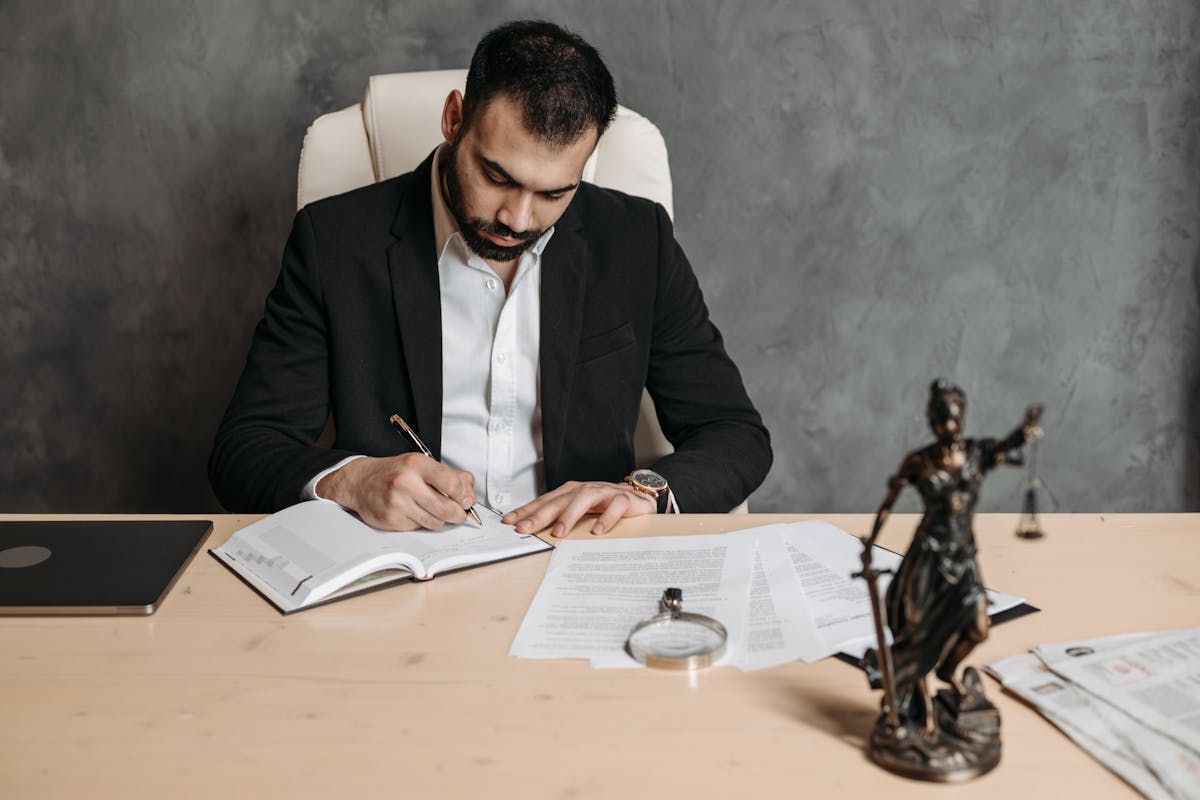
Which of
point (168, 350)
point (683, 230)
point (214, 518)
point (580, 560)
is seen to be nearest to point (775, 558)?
point (580, 560)

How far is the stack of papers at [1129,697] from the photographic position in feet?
2.67

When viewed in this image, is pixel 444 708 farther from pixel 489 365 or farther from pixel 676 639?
pixel 489 365

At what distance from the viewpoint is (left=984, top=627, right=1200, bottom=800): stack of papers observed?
0.81m

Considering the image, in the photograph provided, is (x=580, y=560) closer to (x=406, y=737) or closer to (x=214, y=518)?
(x=406, y=737)

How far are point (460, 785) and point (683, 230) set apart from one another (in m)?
1.76

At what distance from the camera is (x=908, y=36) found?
2.33 meters

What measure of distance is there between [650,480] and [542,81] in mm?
594

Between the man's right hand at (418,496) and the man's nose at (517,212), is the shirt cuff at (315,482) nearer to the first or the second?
the man's right hand at (418,496)

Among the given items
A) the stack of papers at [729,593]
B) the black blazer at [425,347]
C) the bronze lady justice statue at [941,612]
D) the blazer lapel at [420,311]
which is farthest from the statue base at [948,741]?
the blazer lapel at [420,311]

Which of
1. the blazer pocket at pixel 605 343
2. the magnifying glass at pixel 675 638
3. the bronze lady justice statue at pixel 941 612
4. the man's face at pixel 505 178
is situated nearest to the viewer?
the bronze lady justice statue at pixel 941 612

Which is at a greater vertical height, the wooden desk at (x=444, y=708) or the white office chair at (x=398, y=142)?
the white office chair at (x=398, y=142)

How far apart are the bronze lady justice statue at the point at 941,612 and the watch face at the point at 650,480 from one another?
2.33 ft

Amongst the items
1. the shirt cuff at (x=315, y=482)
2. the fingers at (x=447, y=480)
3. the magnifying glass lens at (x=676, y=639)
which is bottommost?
the magnifying glass lens at (x=676, y=639)

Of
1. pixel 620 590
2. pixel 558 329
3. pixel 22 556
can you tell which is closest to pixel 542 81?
pixel 558 329
